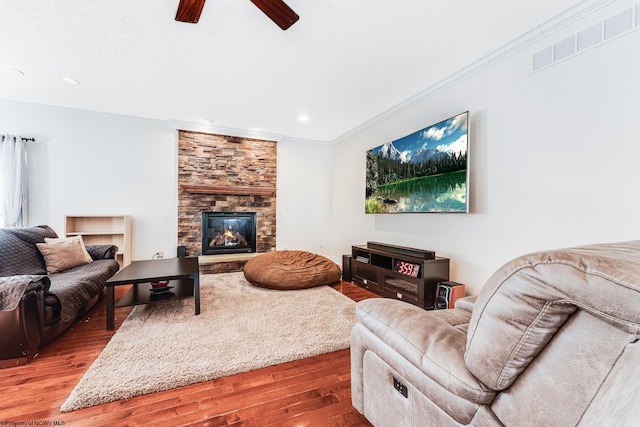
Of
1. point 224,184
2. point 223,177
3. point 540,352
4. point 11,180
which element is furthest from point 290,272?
point 11,180

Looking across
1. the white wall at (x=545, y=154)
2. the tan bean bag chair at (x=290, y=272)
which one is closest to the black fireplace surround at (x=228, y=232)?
the tan bean bag chair at (x=290, y=272)

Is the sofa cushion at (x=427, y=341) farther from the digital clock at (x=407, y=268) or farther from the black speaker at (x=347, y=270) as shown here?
the black speaker at (x=347, y=270)

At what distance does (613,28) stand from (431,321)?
246 centimetres

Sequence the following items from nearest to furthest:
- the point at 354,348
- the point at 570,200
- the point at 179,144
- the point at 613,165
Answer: the point at 354,348, the point at 613,165, the point at 570,200, the point at 179,144

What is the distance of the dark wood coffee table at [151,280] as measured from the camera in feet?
7.70

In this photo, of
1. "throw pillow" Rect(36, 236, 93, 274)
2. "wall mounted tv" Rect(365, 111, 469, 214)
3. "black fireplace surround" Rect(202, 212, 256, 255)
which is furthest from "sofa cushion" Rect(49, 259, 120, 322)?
"wall mounted tv" Rect(365, 111, 469, 214)

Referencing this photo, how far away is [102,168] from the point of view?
425 centimetres

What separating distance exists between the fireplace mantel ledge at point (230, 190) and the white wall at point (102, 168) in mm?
347

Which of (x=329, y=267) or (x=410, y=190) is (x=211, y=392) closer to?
(x=329, y=267)

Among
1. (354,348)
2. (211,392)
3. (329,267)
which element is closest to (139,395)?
(211,392)

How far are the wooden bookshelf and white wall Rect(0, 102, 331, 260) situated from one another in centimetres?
11

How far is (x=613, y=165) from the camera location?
1.85 m

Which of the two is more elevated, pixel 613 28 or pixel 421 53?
pixel 421 53

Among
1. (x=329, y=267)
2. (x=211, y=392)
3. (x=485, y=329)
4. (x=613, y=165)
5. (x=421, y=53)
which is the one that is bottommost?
(x=211, y=392)
